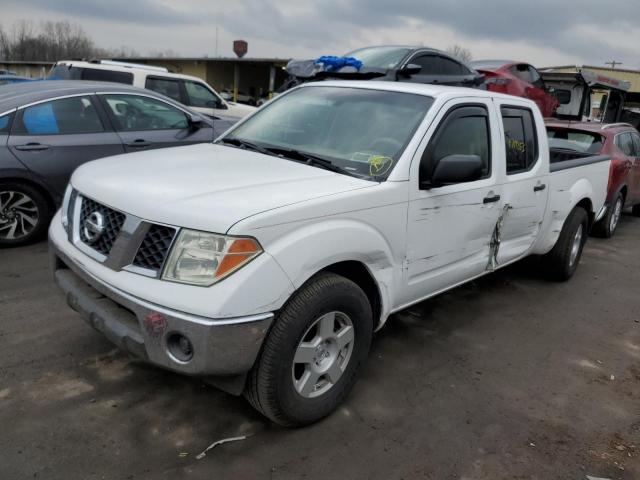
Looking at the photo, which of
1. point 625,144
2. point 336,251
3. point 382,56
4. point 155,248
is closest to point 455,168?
point 336,251

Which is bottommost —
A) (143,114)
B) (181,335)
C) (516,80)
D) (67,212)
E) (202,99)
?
(181,335)

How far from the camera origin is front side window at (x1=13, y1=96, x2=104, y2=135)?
530 centimetres

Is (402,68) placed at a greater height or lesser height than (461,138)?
greater

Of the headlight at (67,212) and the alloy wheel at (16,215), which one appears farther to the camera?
the alloy wheel at (16,215)

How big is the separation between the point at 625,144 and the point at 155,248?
8.08 metres

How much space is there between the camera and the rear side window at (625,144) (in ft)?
26.2

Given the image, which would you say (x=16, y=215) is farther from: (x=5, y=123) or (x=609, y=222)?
(x=609, y=222)

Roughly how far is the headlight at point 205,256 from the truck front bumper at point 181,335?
6.6 inches

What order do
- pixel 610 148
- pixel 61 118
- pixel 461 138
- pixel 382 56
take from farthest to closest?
pixel 382 56 < pixel 610 148 < pixel 61 118 < pixel 461 138

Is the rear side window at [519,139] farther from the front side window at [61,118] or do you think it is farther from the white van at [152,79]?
the white van at [152,79]

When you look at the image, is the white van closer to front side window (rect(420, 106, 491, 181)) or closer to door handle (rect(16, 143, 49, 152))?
door handle (rect(16, 143, 49, 152))

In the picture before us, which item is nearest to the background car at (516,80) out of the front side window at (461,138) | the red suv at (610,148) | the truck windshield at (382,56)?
the red suv at (610,148)

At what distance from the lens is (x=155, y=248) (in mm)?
2453

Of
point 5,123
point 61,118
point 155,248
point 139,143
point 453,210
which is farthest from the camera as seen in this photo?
point 139,143
